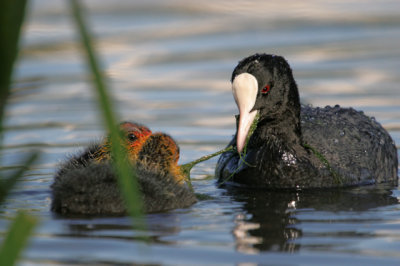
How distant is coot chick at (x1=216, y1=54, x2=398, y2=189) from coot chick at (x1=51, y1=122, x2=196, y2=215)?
1.91 feet

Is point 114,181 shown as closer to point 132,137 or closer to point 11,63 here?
point 132,137

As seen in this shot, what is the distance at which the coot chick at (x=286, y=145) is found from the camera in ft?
16.8

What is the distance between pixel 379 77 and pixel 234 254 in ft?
19.2

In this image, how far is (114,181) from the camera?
411cm

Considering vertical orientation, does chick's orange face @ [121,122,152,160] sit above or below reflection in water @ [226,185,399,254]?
above

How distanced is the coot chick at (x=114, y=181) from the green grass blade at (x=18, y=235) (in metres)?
3.48

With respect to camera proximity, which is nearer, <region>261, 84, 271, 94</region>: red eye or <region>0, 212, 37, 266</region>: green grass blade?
<region>0, 212, 37, 266</region>: green grass blade

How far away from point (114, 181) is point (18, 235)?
11.8 ft

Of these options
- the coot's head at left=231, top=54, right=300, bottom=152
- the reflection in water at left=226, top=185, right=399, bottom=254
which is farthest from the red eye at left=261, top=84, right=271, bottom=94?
the reflection in water at left=226, top=185, right=399, bottom=254

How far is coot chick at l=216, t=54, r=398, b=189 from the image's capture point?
5.12m

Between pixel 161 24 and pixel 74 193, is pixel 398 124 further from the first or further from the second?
pixel 161 24

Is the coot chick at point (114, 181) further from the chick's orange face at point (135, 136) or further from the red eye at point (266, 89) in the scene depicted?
the red eye at point (266, 89)

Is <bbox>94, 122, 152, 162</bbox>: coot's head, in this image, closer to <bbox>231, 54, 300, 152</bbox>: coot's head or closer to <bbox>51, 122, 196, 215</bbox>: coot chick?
<bbox>51, 122, 196, 215</bbox>: coot chick

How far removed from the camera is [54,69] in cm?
923
